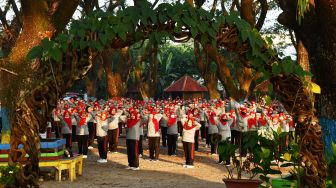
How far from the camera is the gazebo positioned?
63375 mm

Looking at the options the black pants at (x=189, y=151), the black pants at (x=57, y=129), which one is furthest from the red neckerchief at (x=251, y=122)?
the black pants at (x=57, y=129)

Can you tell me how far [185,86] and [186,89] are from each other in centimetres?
53

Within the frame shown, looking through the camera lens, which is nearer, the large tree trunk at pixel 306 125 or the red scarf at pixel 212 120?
the large tree trunk at pixel 306 125

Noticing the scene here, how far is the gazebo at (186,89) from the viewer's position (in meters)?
63.4

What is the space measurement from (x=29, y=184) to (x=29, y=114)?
0.73m

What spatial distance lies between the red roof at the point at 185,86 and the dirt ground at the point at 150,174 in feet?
140

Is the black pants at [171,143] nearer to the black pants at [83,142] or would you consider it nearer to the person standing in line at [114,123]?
the person standing in line at [114,123]

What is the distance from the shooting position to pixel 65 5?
532 inches

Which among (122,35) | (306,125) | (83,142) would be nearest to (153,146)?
(83,142)

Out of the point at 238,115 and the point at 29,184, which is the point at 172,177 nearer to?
the point at 238,115

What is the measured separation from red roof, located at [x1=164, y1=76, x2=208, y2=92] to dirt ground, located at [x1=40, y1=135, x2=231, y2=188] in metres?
42.7

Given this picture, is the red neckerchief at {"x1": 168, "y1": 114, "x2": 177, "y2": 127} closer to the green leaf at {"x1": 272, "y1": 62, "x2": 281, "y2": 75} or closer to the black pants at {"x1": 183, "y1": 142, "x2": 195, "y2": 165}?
the black pants at {"x1": 183, "y1": 142, "x2": 195, "y2": 165}

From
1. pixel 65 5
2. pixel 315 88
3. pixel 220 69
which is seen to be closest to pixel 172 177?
pixel 65 5

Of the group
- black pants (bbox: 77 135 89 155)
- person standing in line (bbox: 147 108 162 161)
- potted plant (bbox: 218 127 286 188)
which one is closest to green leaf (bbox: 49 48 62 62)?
potted plant (bbox: 218 127 286 188)
